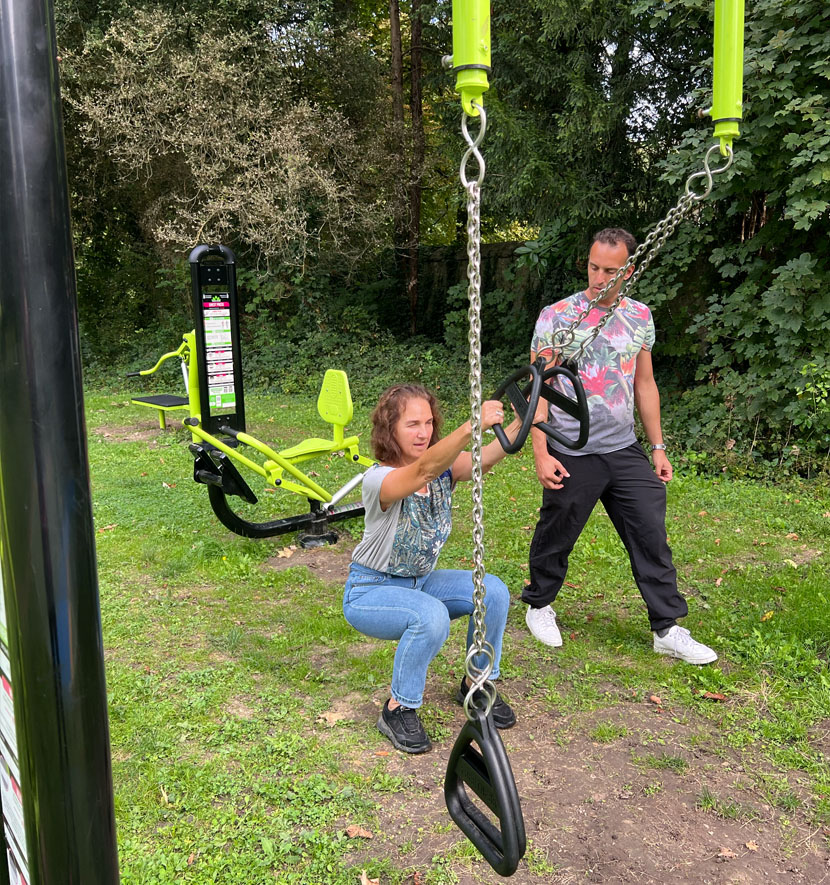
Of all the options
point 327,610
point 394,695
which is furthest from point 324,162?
point 394,695

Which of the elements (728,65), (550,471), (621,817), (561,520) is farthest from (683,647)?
(728,65)

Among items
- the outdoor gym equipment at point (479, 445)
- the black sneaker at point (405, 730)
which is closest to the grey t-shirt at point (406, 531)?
the black sneaker at point (405, 730)

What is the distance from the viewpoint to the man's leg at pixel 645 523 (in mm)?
3639

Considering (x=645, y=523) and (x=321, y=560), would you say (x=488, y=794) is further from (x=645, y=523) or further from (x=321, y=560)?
(x=321, y=560)

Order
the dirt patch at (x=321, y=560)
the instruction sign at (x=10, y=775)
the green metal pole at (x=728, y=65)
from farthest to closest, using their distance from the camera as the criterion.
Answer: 1. the dirt patch at (x=321, y=560)
2. the green metal pole at (x=728, y=65)
3. the instruction sign at (x=10, y=775)

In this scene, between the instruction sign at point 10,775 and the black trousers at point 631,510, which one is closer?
the instruction sign at point 10,775

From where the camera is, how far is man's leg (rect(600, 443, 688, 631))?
11.9 feet

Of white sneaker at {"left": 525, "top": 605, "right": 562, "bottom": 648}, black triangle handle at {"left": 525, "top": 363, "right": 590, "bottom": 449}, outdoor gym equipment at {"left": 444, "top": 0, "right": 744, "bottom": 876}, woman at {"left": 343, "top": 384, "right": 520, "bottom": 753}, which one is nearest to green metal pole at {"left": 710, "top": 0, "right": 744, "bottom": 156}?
outdoor gym equipment at {"left": 444, "top": 0, "right": 744, "bottom": 876}

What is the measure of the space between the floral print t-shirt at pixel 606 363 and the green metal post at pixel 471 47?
2260mm

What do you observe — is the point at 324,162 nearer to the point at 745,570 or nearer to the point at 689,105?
the point at 689,105

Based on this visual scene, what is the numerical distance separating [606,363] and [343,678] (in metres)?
1.85

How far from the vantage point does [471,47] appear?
4.23 ft

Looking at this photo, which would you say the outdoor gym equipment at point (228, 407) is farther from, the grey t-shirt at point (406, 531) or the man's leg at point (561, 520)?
the grey t-shirt at point (406, 531)

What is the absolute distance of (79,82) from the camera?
11484mm
